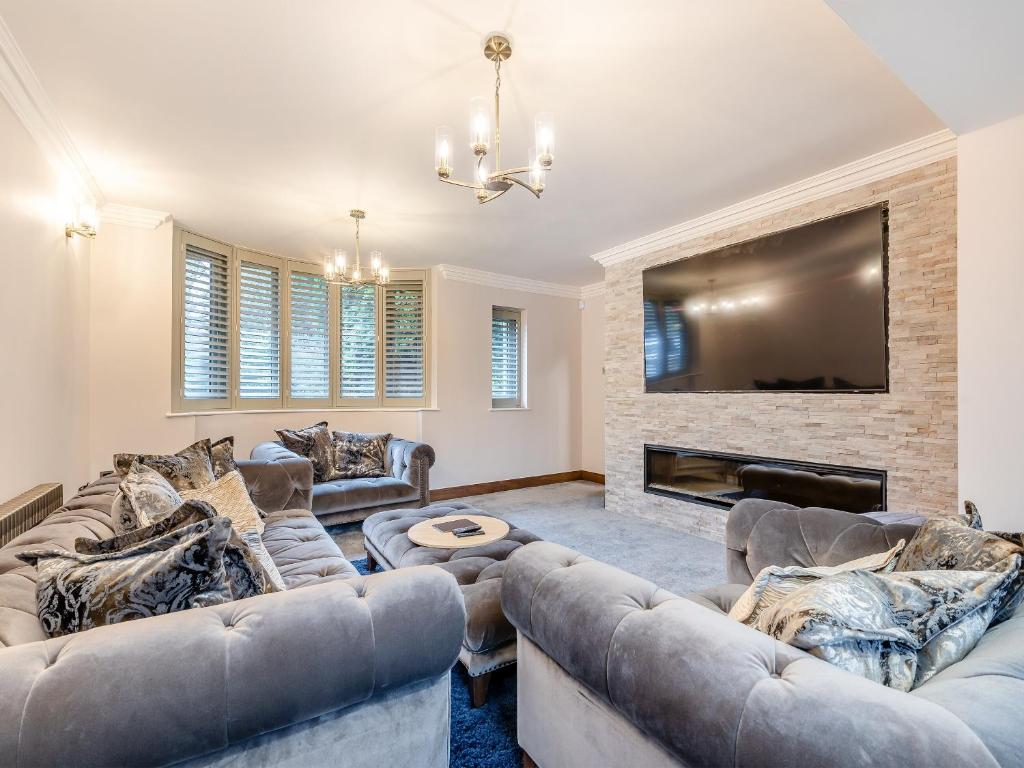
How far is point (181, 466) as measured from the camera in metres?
2.60

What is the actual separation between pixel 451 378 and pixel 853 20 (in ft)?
14.6

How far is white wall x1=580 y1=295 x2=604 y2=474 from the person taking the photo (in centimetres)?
627

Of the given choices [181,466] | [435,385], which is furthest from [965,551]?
[435,385]

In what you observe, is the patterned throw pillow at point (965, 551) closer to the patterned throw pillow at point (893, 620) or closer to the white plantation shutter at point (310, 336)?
the patterned throw pillow at point (893, 620)

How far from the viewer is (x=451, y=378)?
17.7ft

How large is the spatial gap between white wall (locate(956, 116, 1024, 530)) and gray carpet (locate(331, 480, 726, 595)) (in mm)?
1523

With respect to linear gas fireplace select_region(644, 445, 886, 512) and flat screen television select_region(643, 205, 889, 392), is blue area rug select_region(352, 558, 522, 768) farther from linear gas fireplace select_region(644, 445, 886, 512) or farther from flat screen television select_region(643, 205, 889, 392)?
flat screen television select_region(643, 205, 889, 392)

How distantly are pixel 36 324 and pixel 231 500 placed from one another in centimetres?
146

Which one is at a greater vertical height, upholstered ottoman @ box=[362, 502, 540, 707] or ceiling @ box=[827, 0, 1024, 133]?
ceiling @ box=[827, 0, 1024, 133]

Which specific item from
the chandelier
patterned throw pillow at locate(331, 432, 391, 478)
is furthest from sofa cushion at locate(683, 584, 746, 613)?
patterned throw pillow at locate(331, 432, 391, 478)

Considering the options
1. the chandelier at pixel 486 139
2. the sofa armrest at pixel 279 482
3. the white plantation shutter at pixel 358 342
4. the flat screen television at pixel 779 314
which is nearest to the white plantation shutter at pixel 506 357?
the white plantation shutter at pixel 358 342

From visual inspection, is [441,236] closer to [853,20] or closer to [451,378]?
[451,378]

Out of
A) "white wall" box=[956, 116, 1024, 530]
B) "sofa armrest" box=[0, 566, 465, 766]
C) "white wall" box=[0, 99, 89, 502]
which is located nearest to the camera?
"sofa armrest" box=[0, 566, 465, 766]

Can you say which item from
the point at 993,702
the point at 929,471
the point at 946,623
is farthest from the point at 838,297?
the point at 993,702
